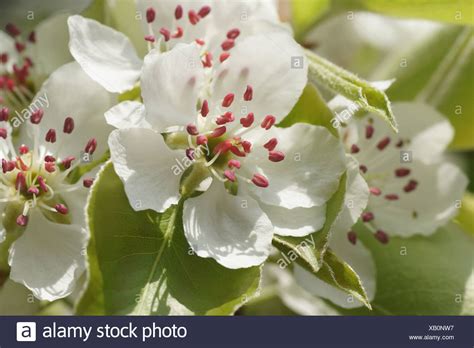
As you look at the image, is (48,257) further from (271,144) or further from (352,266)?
(352,266)

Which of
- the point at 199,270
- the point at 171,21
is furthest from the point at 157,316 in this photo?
the point at 171,21

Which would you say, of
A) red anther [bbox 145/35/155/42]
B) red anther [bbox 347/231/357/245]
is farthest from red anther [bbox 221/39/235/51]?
red anther [bbox 347/231/357/245]

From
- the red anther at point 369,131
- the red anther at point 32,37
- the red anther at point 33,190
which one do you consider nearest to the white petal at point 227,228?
the red anther at point 33,190

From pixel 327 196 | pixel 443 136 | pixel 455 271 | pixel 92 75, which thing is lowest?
pixel 455 271

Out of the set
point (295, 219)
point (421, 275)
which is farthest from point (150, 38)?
point (421, 275)

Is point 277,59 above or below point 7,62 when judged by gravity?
above

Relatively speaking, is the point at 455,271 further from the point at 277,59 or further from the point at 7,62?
the point at 7,62
